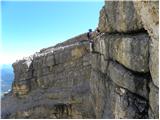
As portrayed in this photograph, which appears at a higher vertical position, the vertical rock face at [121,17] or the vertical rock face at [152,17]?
the vertical rock face at [121,17]

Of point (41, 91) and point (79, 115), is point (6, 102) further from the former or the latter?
point (79, 115)

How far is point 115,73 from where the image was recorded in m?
24.8

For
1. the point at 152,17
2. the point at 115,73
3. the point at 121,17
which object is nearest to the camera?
the point at 152,17

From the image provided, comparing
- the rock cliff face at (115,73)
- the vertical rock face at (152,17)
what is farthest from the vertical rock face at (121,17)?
the vertical rock face at (152,17)

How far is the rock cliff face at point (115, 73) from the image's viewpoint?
1818cm

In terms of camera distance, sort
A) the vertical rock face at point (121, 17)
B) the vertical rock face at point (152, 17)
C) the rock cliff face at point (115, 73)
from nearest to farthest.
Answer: the vertical rock face at point (152, 17) → the rock cliff face at point (115, 73) → the vertical rock face at point (121, 17)

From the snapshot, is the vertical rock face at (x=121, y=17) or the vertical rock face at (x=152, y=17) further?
the vertical rock face at (x=121, y=17)

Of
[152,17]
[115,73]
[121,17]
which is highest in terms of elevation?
[121,17]

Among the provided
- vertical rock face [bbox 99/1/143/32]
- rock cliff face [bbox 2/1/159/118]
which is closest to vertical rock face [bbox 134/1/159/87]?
rock cliff face [bbox 2/1/159/118]

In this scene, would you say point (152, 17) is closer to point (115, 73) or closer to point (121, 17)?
point (121, 17)

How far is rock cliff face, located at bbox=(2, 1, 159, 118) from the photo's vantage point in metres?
18.2

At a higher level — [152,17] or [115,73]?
[152,17]

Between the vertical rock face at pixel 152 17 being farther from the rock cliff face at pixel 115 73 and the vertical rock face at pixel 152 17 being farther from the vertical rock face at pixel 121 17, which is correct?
the vertical rock face at pixel 121 17

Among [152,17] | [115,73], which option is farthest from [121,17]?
[152,17]
